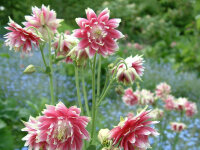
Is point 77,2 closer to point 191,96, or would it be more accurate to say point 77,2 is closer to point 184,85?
point 191,96

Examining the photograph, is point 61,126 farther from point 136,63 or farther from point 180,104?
point 180,104

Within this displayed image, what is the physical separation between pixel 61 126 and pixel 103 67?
189 centimetres

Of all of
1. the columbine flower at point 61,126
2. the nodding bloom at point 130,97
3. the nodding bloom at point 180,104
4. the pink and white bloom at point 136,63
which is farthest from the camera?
the nodding bloom at point 180,104

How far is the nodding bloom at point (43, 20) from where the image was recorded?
0.50m

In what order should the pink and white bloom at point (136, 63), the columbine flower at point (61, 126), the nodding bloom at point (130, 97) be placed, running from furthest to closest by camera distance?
1. the nodding bloom at point (130, 97)
2. the pink and white bloom at point (136, 63)
3. the columbine flower at point (61, 126)

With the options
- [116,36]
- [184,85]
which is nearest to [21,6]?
[116,36]

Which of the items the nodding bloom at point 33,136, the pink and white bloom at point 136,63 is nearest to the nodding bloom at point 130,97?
the pink and white bloom at point 136,63

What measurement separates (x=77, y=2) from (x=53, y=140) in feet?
1.10

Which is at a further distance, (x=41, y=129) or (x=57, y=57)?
(x=57, y=57)

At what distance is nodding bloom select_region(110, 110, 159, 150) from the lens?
0.44 m

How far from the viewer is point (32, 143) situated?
463 mm

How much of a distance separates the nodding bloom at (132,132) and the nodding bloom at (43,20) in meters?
0.24

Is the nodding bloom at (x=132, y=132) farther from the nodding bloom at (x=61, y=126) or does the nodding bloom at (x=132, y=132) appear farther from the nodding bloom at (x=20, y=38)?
the nodding bloom at (x=20, y=38)

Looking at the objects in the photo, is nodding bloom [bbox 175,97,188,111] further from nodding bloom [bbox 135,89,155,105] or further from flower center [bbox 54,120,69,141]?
flower center [bbox 54,120,69,141]
